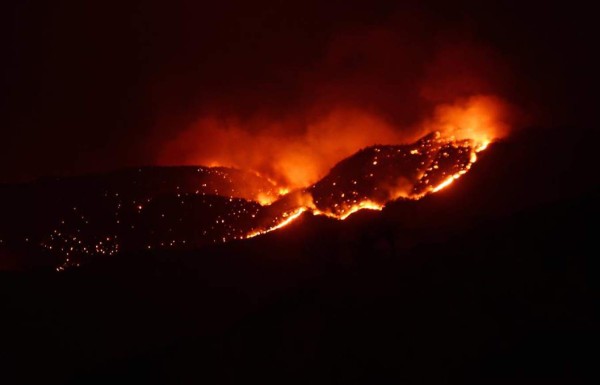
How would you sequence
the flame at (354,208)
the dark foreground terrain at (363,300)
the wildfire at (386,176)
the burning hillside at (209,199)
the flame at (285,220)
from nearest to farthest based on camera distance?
the dark foreground terrain at (363,300), the flame at (354,208), the wildfire at (386,176), the flame at (285,220), the burning hillside at (209,199)

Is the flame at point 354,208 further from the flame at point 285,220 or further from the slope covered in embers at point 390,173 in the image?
the flame at point 285,220

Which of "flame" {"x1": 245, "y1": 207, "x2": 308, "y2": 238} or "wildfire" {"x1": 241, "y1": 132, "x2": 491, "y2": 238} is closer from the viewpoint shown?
"wildfire" {"x1": 241, "y1": 132, "x2": 491, "y2": 238}

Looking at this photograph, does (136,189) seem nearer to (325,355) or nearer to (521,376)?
(325,355)

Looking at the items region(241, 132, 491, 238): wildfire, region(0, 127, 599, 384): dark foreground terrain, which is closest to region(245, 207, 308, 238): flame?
region(241, 132, 491, 238): wildfire

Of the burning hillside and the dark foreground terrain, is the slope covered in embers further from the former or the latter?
the dark foreground terrain

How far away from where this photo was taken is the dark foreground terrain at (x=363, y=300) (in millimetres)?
10562

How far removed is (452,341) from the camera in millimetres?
10742

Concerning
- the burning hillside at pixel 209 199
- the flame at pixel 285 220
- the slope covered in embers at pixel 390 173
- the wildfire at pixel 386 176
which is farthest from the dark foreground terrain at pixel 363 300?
the burning hillside at pixel 209 199

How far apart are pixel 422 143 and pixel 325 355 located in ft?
44.2

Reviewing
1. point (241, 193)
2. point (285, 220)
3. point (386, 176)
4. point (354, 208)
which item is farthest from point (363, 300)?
point (241, 193)

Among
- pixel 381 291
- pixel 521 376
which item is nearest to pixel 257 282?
pixel 381 291

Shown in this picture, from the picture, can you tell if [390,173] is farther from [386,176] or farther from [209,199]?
[209,199]

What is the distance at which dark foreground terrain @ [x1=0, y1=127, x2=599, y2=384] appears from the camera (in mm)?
10562

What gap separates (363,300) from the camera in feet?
41.3
